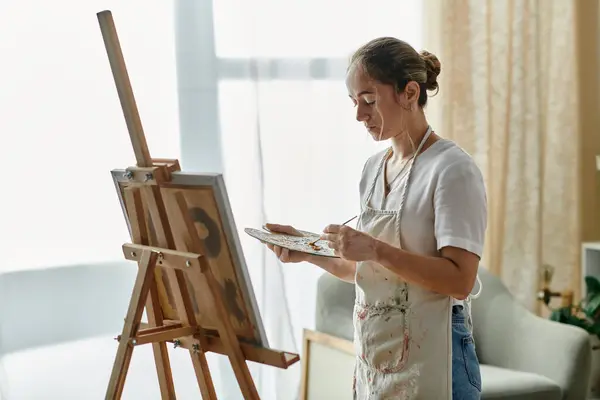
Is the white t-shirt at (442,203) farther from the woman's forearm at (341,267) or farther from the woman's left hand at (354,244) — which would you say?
the woman's forearm at (341,267)

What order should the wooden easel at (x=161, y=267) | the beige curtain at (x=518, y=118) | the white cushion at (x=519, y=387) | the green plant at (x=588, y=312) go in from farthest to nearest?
1. the beige curtain at (x=518, y=118)
2. the green plant at (x=588, y=312)
3. the white cushion at (x=519, y=387)
4. the wooden easel at (x=161, y=267)

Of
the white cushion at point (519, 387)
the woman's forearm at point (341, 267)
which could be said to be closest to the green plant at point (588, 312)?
the white cushion at point (519, 387)

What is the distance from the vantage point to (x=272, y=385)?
3.15m

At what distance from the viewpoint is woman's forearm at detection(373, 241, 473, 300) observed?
1547 millimetres

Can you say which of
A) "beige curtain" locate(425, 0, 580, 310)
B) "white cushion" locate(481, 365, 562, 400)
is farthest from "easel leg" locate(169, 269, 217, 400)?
"beige curtain" locate(425, 0, 580, 310)

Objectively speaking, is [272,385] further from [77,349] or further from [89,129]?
[89,129]

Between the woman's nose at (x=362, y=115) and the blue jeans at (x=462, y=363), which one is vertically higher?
the woman's nose at (x=362, y=115)

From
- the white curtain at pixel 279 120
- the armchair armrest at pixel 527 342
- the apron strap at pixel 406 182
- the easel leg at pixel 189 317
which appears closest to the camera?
the apron strap at pixel 406 182

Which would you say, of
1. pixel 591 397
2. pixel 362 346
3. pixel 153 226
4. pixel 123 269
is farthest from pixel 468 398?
pixel 591 397

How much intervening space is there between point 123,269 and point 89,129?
505 mm

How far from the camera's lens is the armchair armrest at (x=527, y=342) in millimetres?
2734

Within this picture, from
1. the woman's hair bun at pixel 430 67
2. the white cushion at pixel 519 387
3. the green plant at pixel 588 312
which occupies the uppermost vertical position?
the woman's hair bun at pixel 430 67

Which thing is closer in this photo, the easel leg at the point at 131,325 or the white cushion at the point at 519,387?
the easel leg at the point at 131,325

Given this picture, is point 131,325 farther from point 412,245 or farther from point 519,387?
point 519,387
